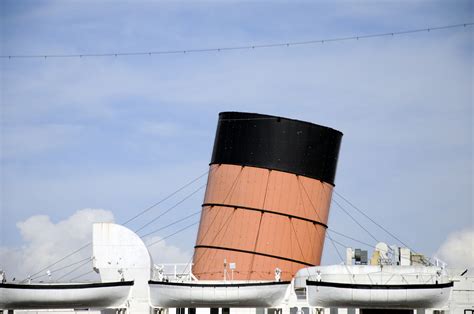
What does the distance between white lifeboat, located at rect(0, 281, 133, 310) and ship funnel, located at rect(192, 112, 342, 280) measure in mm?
4686

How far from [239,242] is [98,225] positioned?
511 centimetres

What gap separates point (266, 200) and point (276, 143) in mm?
2095

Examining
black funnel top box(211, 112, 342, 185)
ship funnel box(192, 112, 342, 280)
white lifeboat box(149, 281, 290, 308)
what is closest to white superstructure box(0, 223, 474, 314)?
white lifeboat box(149, 281, 290, 308)

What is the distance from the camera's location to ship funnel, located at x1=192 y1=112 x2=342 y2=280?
4372 centimetres

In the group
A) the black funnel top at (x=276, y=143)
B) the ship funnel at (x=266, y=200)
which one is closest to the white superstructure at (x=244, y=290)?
A: the ship funnel at (x=266, y=200)

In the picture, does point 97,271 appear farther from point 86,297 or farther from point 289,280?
point 289,280

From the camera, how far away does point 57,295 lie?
40.2 metres

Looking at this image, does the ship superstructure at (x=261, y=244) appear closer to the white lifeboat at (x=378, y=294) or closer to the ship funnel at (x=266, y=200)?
the ship funnel at (x=266, y=200)

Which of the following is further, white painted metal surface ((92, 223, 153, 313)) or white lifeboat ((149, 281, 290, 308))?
white painted metal surface ((92, 223, 153, 313))

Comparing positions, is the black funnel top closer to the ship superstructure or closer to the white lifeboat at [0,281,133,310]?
the ship superstructure

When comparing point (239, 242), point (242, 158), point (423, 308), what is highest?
point (242, 158)

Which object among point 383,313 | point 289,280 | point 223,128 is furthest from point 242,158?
point 383,313

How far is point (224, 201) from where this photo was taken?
4441 cm

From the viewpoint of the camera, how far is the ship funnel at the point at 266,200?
143 feet
